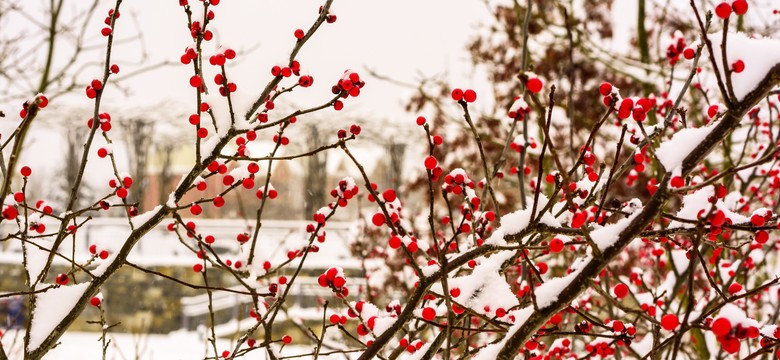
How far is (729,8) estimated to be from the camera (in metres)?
1.06

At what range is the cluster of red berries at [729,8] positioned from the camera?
1.05 metres

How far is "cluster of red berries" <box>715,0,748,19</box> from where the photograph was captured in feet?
3.44

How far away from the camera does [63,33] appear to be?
569 centimetres

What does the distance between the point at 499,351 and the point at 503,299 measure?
19 centimetres

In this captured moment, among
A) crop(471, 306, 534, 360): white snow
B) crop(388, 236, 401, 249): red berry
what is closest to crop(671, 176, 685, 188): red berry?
crop(471, 306, 534, 360): white snow

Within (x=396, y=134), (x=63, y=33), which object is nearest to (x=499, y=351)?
(x=63, y=33)

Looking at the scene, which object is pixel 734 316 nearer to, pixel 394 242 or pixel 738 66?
pixel 738 66

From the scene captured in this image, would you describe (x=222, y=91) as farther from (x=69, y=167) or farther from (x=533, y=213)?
(x=69, y=167)

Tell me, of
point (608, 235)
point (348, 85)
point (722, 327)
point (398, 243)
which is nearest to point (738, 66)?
point (608, 235)

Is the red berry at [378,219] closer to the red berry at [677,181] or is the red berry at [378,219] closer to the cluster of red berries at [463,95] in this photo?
the cluster of red berries at [463,95]

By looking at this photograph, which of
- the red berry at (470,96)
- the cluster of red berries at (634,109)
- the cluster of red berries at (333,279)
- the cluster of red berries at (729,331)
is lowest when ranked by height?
the cluster of red berries at (729,331)

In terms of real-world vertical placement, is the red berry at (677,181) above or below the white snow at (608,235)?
above

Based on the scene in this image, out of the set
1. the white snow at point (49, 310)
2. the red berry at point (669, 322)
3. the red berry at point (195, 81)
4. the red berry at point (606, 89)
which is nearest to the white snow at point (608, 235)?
the red berry at point (669, 322)

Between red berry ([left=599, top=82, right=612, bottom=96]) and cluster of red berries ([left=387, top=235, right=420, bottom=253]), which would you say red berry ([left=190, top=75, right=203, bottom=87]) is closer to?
cluster of red berries ([left=387, top=235, right=420, bottom=253])
